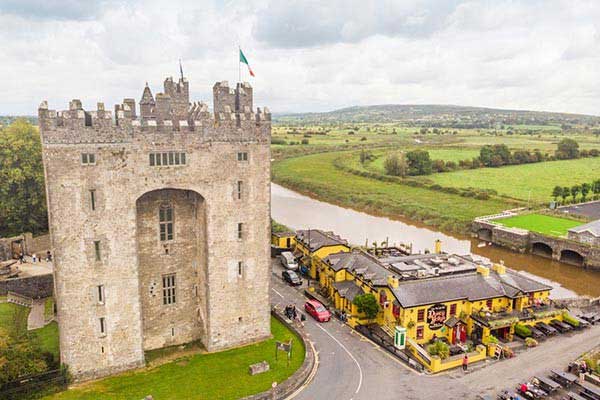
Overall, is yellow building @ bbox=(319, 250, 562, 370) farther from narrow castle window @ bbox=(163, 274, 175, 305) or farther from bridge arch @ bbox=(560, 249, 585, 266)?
bridge arch @ bbox=(560, 249, 585, 266)

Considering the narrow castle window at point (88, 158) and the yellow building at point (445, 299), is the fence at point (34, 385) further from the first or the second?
the yellow building at point (445, 299)

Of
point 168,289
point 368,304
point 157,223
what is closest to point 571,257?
point 368,304

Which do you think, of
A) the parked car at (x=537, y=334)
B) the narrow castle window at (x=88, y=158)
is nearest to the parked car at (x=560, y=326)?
the parked car at (x=537, y=334)

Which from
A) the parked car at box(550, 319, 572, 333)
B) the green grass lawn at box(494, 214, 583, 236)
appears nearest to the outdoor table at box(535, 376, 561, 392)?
the parked car at box(550, 319, 572, 333)

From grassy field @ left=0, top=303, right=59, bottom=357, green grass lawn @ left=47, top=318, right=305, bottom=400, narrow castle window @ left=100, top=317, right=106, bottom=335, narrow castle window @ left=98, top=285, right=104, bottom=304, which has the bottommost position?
green grass lawn @ left=47, top=318, right=305, bottom=400

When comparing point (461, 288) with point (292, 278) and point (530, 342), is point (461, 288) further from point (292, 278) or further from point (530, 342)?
point (292, 278)

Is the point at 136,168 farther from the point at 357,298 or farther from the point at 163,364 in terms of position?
the point at 357,298
